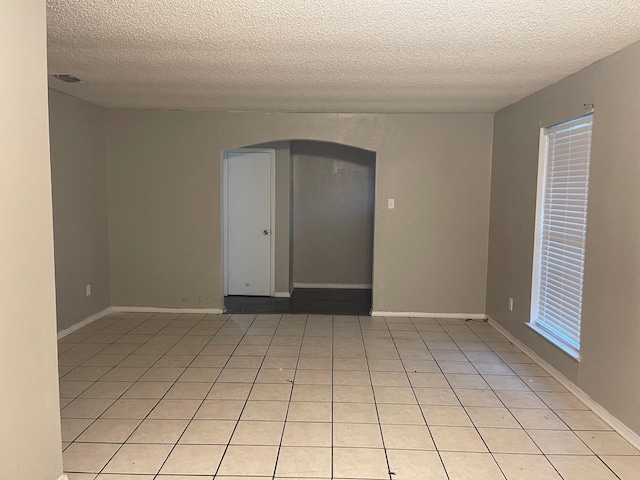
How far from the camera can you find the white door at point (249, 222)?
20.4 feet

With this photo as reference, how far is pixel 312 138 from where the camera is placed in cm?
521

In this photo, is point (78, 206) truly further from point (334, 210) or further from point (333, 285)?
point (333, 285)

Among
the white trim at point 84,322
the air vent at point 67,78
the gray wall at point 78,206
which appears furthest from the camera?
the white trim at point 84,322

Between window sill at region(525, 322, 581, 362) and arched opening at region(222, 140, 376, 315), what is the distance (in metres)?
2.40

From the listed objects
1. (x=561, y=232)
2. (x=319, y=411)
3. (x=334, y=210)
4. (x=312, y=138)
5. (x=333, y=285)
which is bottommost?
(x=319, y=411)

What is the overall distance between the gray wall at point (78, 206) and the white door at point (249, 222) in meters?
1.62

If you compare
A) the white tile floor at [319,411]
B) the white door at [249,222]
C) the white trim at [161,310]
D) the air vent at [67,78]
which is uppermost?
the air vent at [67,78]

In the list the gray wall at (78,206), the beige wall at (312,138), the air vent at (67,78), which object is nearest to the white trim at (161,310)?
the beige wall at (312,138)

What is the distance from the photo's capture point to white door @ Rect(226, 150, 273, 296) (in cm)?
623

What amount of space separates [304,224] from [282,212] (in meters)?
0.82

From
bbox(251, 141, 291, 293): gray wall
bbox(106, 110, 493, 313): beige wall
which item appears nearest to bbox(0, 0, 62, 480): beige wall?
bbox(106, 110, 493, 313): beige wall

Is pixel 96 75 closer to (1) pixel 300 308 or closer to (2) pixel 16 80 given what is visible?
(2) pixel 16 80

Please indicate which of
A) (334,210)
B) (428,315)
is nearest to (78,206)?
(334,210)

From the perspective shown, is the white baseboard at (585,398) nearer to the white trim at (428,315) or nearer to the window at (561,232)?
the window at (561,232)
